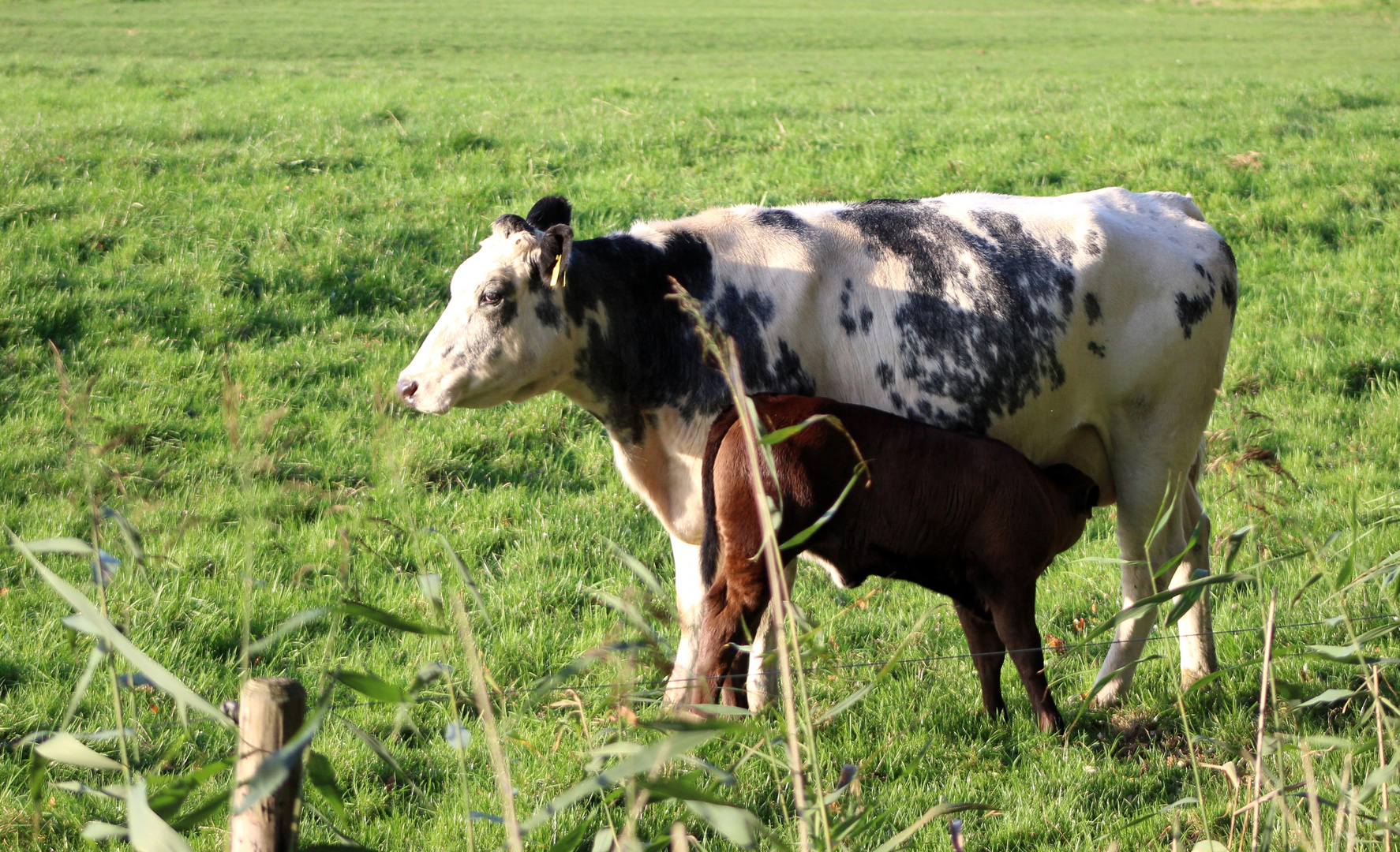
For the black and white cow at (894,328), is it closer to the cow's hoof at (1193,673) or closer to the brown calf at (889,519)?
the cow's hoof at (1193,673)

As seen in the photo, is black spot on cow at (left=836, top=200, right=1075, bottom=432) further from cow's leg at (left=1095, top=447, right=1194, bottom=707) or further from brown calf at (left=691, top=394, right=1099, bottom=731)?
cow's leg at (left=1095, top=447, right=1194, bottom=707)

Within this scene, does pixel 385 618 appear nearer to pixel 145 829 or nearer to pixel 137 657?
pixel 137 657

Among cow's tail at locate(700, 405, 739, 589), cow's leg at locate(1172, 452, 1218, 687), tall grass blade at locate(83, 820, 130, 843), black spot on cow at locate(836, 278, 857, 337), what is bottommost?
cow's leg at locate(1172, 452, 1218, 687)

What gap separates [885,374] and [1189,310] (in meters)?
1.35

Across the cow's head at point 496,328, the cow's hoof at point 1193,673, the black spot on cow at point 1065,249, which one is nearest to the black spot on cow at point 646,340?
the cow's head at point 496,328

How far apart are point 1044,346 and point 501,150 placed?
379 inches

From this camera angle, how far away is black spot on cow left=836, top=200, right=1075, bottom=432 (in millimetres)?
4723

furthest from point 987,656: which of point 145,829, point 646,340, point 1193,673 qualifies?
point 145,829

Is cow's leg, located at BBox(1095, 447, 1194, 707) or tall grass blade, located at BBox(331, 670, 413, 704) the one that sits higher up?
tall grass blade, located at BBox(331, 670, 413, 704)

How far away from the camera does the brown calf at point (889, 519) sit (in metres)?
4.05

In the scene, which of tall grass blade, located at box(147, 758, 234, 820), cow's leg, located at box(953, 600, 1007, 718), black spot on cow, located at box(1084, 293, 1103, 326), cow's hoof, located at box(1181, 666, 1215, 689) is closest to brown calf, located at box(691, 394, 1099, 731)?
cow's leg, located at box(953, 600, 1007, 718)

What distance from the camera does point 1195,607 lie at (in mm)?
5242

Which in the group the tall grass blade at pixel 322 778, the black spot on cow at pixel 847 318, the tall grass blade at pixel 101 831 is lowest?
the tall grass blade at pixel 322 778

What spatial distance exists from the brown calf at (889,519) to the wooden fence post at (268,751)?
2158 millimetres
